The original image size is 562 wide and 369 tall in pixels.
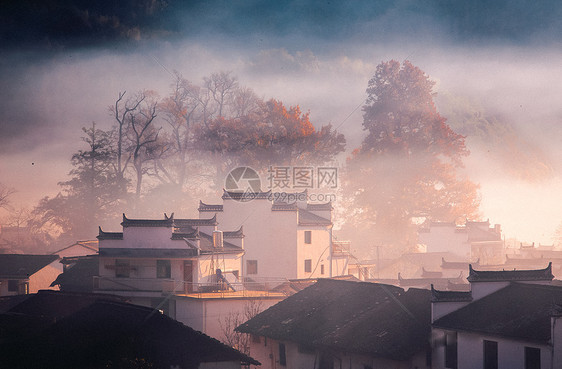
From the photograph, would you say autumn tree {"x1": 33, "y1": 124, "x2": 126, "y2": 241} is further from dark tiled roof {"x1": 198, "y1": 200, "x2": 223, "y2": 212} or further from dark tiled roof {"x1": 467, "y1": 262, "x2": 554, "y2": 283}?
dark tiled roof {"x1": 467, "y1": 262, "x2": 554, "y2": 283}

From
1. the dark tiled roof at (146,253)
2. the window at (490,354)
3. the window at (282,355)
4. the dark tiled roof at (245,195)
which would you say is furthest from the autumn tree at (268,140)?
the window at (490,354)

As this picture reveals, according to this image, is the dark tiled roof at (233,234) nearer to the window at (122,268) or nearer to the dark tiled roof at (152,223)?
the dark tiled roof at (152,223)

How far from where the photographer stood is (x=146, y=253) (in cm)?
3794

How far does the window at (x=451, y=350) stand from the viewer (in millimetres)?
22828

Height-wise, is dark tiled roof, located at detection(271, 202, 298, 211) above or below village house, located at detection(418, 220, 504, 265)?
above

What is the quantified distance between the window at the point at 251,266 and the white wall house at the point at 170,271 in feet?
17.3

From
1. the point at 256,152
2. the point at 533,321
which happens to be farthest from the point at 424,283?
the point at 533,321

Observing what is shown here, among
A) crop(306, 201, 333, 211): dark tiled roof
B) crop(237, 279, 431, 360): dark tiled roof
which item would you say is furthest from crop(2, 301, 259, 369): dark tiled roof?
crop(306, 201, 333, 211): dark tiled roof

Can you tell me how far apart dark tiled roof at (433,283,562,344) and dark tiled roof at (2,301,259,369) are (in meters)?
7.24

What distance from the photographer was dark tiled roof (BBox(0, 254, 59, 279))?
4762 cm

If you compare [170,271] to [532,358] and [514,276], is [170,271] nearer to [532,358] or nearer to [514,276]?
[514,276]

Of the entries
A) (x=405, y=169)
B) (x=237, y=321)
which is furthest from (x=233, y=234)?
(x=405, y=169)

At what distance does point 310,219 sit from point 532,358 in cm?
2856

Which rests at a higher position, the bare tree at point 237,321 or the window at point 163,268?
the window at point 163,268
